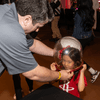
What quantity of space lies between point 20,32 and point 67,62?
1.44ft

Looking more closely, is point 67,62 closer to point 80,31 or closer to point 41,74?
point 41,74

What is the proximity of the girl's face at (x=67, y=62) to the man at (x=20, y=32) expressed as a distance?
0.17 metres

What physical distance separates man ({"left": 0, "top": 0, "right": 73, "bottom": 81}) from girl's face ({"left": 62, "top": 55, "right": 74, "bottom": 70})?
171 mm

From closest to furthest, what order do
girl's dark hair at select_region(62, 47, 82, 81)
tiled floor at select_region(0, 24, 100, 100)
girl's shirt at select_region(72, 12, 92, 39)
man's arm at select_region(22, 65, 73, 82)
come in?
man's arm at select_region(22, 65, 73, 82), girl's dark hair at select_region(62, 47, 82, 81), tiled floor at select_region(0, 24, 100, 100), girl's shirt at select_region(72, 12, 92, 39)

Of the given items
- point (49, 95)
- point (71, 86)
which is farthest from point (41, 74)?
point (71, 86)

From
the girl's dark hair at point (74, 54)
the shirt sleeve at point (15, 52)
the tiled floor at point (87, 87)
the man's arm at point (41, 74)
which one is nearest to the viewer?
the shirt sleeve at point (15, 52)

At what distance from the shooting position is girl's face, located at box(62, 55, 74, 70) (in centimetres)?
101

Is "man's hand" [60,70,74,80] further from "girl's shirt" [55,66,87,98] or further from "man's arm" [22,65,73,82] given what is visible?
"girl's shirt" [55,66,87,98]

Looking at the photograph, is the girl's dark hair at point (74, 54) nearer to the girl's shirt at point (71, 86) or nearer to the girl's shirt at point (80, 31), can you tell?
the girl's shirt at point (71, 86)

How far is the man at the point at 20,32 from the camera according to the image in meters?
0.74

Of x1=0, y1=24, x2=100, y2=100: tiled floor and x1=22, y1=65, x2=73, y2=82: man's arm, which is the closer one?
x1=22, y1=65, x2=73, y2=82: man's arm

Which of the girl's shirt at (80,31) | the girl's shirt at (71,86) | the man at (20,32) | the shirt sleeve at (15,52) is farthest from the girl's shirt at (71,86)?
the girl's shirt at (80,31)

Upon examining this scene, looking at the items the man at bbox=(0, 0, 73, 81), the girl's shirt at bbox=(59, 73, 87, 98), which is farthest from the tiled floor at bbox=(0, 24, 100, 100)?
the man at bbox=(0, 0, 73, 81)

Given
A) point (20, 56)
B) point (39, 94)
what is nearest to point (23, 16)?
point (20, 56)
